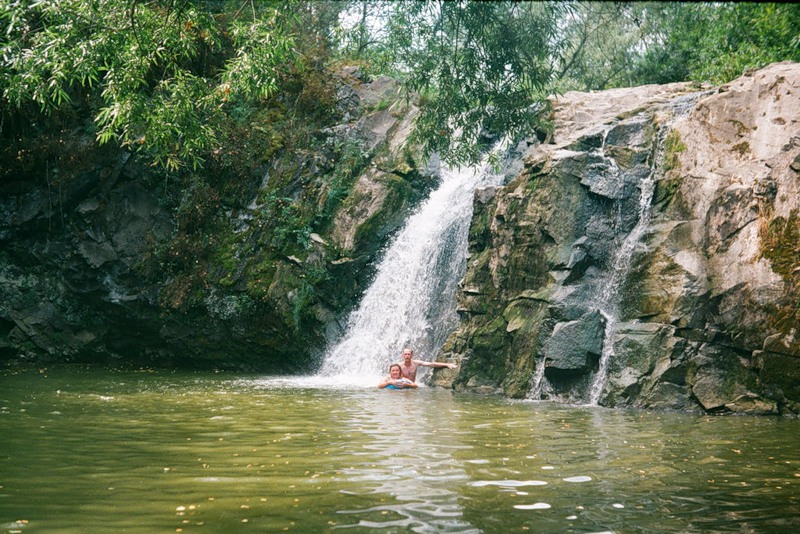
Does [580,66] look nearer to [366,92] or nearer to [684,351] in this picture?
[366,92]

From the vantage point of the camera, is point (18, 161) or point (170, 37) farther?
A: point (18, 161)

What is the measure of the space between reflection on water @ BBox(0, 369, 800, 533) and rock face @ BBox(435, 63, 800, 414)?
146cm

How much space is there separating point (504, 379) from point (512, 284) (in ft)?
6.81

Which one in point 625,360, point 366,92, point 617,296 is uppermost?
point 366,92

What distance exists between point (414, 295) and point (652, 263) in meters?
6.84

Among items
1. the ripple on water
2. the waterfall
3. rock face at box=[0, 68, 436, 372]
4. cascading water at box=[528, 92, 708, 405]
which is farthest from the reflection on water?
rock face at box=[0, 68, 436, 372]

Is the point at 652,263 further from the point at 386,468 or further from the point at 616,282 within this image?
the point at 386,468

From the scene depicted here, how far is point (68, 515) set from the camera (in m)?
5.91

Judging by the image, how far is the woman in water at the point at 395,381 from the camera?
16.3m

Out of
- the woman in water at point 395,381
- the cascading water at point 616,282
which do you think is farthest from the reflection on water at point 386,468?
the woman in water at point 395,381

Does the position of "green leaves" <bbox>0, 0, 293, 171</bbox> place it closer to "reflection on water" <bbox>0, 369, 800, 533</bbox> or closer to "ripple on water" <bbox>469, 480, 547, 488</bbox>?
"reflection on water" <bbox>0, 369, 800, 533</bbox>

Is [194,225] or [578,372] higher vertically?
[194,225]

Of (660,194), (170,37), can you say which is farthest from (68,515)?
(660,194)

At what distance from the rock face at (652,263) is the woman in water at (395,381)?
44.0 inches
